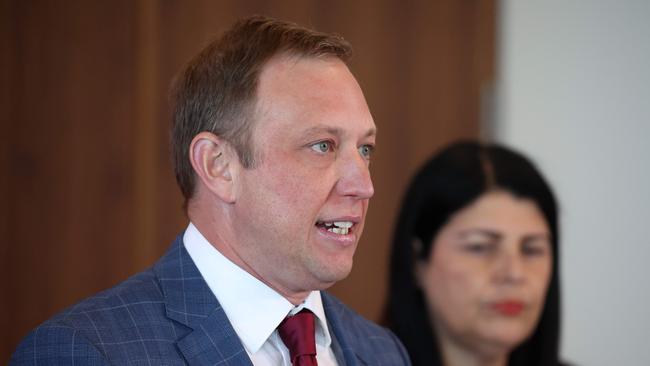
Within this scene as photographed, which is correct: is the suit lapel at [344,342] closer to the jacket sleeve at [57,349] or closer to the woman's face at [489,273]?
the jacket sleeve at [57,349]

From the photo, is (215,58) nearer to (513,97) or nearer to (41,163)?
(41,163)

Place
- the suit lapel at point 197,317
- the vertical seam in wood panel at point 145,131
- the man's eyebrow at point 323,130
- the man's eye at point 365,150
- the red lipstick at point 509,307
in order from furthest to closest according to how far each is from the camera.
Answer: the vertical seam in wood panel at point 145,131 → the red lipstick at point 509,307 → the man's eye at point 365,150 → the man's eyebrow at point 323,130 → the suit lapel at point 197,317

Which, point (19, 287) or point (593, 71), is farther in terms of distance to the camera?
point (593, 71)

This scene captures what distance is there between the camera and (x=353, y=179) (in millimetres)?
1602

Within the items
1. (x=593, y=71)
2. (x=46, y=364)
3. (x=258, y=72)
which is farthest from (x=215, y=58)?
(x=593, y=71)

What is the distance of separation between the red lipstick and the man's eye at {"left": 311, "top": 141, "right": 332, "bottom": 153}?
3.63ft

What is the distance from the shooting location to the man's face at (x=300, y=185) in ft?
5.12

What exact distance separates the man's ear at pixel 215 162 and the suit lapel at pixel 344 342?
345 mm

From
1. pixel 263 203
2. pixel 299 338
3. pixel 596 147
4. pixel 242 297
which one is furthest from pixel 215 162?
pixel 596 147

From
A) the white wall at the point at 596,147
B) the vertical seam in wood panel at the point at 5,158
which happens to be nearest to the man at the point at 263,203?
the vertical seam in wood panel at the point at 5,158

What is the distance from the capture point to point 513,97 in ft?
11.9

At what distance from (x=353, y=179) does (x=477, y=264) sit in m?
1.03

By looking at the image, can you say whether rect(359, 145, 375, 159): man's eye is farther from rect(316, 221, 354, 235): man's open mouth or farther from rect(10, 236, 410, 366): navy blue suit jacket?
rect(10, 236, 410, 366): navy blue suit jacket

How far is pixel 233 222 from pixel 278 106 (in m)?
0.23
